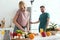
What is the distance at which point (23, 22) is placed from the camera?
2863mm

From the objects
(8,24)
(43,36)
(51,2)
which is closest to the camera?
(43,36)

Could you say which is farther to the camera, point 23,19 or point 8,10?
point 8,10

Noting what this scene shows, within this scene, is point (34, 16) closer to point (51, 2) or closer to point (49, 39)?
point (51, 2)

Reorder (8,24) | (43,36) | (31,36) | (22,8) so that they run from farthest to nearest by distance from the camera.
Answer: (8,24) → (22,8) → (43,36) → (31,36)

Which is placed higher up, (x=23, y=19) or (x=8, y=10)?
(x=8, y=10)

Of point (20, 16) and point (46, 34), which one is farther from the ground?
point (20, 16)

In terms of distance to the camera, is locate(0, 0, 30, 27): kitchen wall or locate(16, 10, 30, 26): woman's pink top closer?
locate(16, 10, 30, 26): woman's pink top

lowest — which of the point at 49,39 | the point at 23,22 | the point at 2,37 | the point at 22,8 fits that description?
the point at 2,37

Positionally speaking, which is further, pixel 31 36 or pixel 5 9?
pixel 5 9

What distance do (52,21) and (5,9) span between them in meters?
1.37

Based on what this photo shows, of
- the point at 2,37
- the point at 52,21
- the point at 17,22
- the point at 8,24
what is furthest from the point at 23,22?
the point at 52,21

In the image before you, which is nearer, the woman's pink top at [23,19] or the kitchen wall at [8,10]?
the woman's pink top at [23,19]

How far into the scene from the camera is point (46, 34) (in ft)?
7.41

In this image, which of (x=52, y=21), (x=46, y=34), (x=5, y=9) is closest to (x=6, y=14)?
(x=5, y=9)
